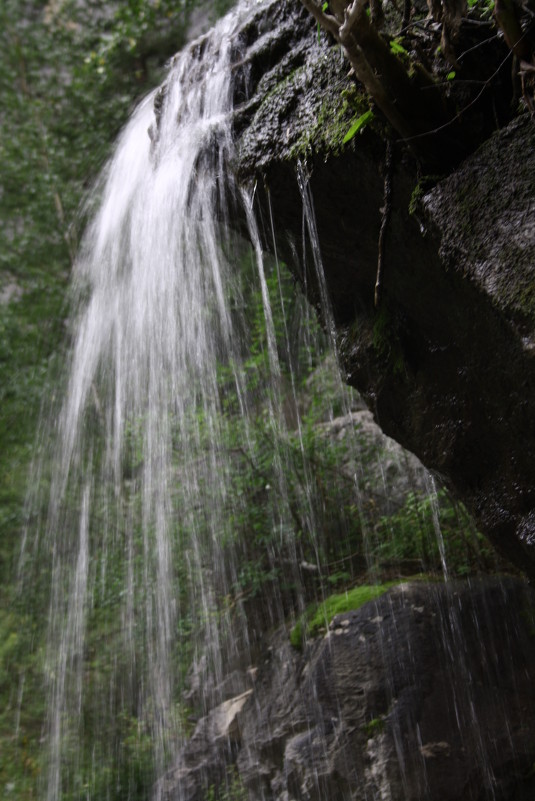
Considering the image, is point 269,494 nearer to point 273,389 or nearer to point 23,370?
point 273,389

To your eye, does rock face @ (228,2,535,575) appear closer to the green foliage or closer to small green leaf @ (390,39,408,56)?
small green leaf @ (390,39,408,56)

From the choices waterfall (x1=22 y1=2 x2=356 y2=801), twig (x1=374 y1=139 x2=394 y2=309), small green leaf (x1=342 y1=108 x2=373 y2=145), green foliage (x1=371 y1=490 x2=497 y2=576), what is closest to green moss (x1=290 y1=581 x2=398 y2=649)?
green foliage (x1=371 y1=490 x2=497 y2=576)

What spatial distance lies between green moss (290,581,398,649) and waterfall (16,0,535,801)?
9 cm

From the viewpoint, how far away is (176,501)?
7.55 metres

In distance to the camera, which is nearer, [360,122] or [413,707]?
[360,122]

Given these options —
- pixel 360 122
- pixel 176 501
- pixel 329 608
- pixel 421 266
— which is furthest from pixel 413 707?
pixel 360 122

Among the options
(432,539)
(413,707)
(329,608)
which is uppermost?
(432,539)

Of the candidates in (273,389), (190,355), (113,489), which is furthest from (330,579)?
(113,489)

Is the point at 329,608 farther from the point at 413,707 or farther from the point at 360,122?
the point at 360,122

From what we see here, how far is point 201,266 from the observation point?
507cm

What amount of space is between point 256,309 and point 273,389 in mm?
971

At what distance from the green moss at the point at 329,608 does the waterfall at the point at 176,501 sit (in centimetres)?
9

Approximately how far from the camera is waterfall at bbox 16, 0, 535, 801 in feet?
19.8

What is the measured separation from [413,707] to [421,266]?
3.22 m
